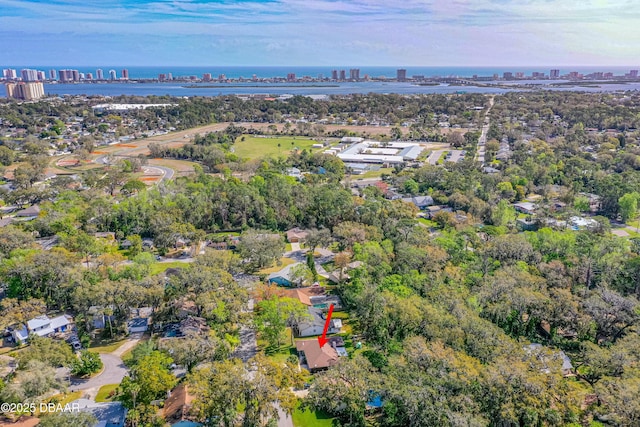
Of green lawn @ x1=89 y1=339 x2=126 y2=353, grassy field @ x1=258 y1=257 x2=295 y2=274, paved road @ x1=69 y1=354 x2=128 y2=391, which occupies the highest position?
grassy field @ x1=258 y1=257 x2=295 y2=274

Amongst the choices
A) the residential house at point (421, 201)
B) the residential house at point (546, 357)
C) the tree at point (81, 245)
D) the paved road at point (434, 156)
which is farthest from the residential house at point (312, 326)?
the paved road at point (434, 156)

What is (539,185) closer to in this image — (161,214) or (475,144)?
(475,144)

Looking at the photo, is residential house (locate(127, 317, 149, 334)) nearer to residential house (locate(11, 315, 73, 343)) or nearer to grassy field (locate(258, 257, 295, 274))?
residential house (locate(11, 315, 73, 343))

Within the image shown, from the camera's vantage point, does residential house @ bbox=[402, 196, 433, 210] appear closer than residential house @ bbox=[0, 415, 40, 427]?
No

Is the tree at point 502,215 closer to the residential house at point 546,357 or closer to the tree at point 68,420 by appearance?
the residential house at point 546,357

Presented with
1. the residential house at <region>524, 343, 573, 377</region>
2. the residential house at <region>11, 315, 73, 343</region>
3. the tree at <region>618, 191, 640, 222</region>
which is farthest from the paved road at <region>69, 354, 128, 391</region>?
the tree at <region>618, 191, 640, 222</region>

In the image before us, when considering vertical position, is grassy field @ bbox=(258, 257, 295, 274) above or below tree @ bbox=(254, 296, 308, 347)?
below

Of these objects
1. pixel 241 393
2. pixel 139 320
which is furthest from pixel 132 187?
pixel 241 393
